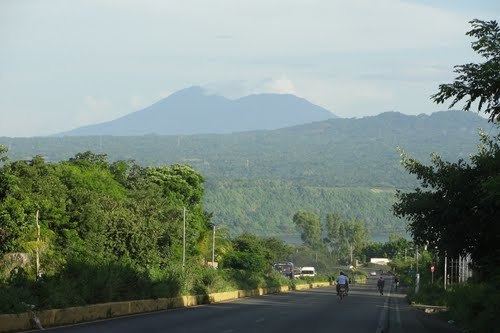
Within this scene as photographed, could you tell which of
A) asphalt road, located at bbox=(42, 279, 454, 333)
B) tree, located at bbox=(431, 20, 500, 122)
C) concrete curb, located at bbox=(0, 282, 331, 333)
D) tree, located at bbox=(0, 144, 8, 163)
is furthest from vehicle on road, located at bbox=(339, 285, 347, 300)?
tree, located at bbox=(431, 20, 500, 122)

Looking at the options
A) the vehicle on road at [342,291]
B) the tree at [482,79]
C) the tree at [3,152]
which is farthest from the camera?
the vehicle on road at [342,291]

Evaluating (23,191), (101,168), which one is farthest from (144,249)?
(101,168)

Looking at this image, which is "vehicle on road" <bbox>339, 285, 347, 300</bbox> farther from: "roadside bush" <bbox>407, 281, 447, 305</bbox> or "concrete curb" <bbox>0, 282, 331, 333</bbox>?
"concrete curb" <bbox>0, 282, 331, 333</bbox>

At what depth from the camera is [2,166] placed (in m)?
56.6

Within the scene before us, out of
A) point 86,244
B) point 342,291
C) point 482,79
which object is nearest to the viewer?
point 482,79

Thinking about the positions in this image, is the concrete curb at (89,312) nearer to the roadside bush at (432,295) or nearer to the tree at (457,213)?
the tree at (457,213)

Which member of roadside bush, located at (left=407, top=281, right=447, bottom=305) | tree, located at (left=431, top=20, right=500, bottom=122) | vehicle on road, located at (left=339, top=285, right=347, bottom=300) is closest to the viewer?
tree, located at (left=431, top=20, right=500, bottom=122)

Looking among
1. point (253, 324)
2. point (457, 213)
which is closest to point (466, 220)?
point (457, 213)

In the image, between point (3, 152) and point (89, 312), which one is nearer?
point (89, 312)

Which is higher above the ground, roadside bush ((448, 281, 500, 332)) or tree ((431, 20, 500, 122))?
tree ((431, 20, 500, 122))

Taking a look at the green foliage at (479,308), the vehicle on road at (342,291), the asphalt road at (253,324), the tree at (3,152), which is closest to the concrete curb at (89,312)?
the asphalt road at (253,324)

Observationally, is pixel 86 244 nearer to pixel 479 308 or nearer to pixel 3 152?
pixel 3 152

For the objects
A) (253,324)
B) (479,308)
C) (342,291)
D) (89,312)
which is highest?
(479,308)

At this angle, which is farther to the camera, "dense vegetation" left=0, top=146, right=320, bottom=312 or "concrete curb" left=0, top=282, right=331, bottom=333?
"dense vegetation" left=0, top=146, right=320, bottom=312
